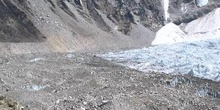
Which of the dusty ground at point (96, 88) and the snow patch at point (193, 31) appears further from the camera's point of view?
the snow patch at point (193, 31)

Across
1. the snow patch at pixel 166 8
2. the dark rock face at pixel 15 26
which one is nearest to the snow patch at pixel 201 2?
the snow patch at pixel 166 8

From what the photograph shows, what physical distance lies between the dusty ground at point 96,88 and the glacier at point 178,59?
13.1ft

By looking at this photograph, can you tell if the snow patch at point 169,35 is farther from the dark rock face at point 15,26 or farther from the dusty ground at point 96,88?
the dusty ground at point 96,88

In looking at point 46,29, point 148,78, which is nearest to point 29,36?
point 46,29

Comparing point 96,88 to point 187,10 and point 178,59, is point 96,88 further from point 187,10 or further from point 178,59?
point 187,10

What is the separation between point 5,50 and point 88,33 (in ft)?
39.2

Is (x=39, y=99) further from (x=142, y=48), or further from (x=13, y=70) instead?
(x=142, y=48)

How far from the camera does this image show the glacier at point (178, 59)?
119 feet

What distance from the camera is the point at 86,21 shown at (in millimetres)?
53750

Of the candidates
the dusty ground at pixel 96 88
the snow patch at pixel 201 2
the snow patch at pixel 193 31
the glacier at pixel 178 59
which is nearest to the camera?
the dusty ground at pixel 96 88

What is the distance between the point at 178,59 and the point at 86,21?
1568 cm

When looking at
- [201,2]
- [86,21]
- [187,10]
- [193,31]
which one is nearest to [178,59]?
[86,21]

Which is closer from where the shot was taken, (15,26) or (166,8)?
(15,26)

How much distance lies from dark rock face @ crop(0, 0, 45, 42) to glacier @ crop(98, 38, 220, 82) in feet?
23.0
